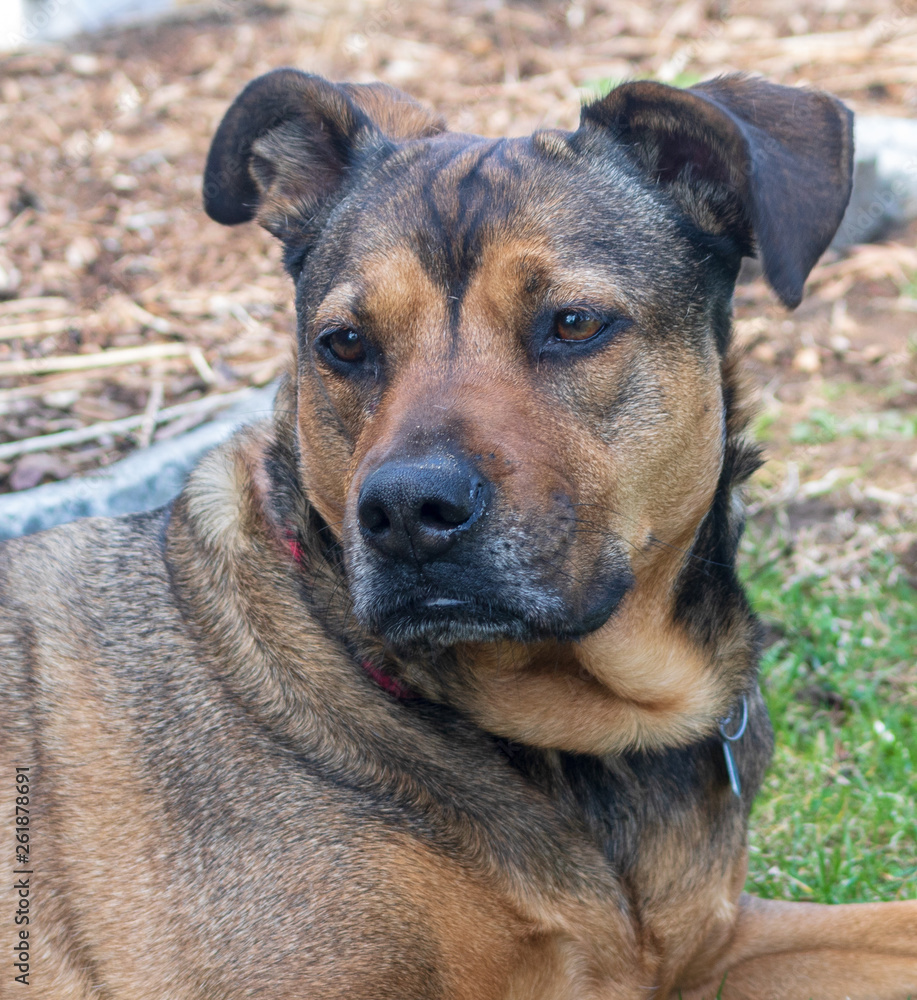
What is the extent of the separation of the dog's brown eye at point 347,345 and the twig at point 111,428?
3017 mm

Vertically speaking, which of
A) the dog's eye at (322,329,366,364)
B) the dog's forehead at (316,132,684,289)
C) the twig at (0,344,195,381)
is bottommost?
the twig at (0,344,195,381)

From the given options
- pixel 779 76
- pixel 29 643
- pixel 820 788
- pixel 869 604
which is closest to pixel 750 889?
pixel 820 788

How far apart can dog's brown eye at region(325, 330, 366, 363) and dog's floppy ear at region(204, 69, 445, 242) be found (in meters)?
0.64

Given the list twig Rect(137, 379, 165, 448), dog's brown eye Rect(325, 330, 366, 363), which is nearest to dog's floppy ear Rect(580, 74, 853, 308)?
dog's brown eye Rect(325, 330, 366, 363)

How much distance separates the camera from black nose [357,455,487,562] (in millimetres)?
2762

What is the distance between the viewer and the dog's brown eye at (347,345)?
11.1ft

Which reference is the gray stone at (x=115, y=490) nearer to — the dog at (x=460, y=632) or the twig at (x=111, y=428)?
the twig at (x=111, y=428)

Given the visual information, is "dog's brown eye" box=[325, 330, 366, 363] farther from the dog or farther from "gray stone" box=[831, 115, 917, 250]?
"gray stone" box=[831, 115, 917, 250]

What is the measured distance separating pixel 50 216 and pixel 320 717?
5706mm

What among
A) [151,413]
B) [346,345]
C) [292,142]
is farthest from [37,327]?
[346,345]

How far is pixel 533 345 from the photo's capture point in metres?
3.18

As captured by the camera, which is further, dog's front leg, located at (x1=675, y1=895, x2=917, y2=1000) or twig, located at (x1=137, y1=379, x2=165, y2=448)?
twig, located at (x1=137, y1=379, x2=165, y2=448)

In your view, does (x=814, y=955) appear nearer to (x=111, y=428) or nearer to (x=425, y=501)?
(x=425, y=501)

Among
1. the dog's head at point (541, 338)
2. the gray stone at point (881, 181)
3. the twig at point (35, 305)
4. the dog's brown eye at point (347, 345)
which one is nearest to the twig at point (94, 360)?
the twig at point (35, 305)
